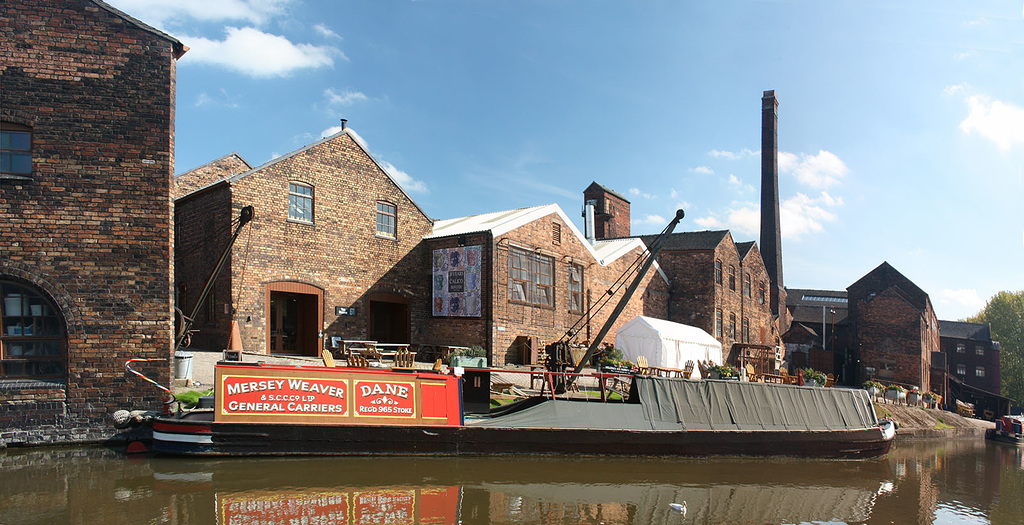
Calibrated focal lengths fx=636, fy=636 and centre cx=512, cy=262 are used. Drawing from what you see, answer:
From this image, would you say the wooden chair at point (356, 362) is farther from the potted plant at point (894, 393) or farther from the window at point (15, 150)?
the potted plant at point (894, 393)

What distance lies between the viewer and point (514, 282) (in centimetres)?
2022

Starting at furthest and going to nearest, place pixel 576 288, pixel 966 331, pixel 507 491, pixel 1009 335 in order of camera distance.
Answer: pixel 1009 335 < pixel 966 331 < pixel 576 288 < pixel 507 491

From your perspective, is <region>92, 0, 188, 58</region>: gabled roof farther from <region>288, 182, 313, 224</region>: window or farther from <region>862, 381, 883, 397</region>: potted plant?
<region>862, 381, 883, 397</region>: potted plant

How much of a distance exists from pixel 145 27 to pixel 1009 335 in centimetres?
6195

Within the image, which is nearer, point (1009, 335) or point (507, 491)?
point (507, 491)

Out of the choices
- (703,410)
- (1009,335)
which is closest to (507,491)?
(703,410)

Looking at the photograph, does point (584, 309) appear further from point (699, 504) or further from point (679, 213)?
point (699, 504)

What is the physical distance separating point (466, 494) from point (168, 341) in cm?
562

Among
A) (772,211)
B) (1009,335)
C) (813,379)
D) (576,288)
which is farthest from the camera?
(1009,335)

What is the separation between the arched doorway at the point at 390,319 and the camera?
19.7 meters

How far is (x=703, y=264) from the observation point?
2944cm

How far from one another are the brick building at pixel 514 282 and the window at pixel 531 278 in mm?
31

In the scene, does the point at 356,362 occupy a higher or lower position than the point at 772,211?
lower

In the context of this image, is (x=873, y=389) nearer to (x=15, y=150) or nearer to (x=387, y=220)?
(x=387, y=220)
